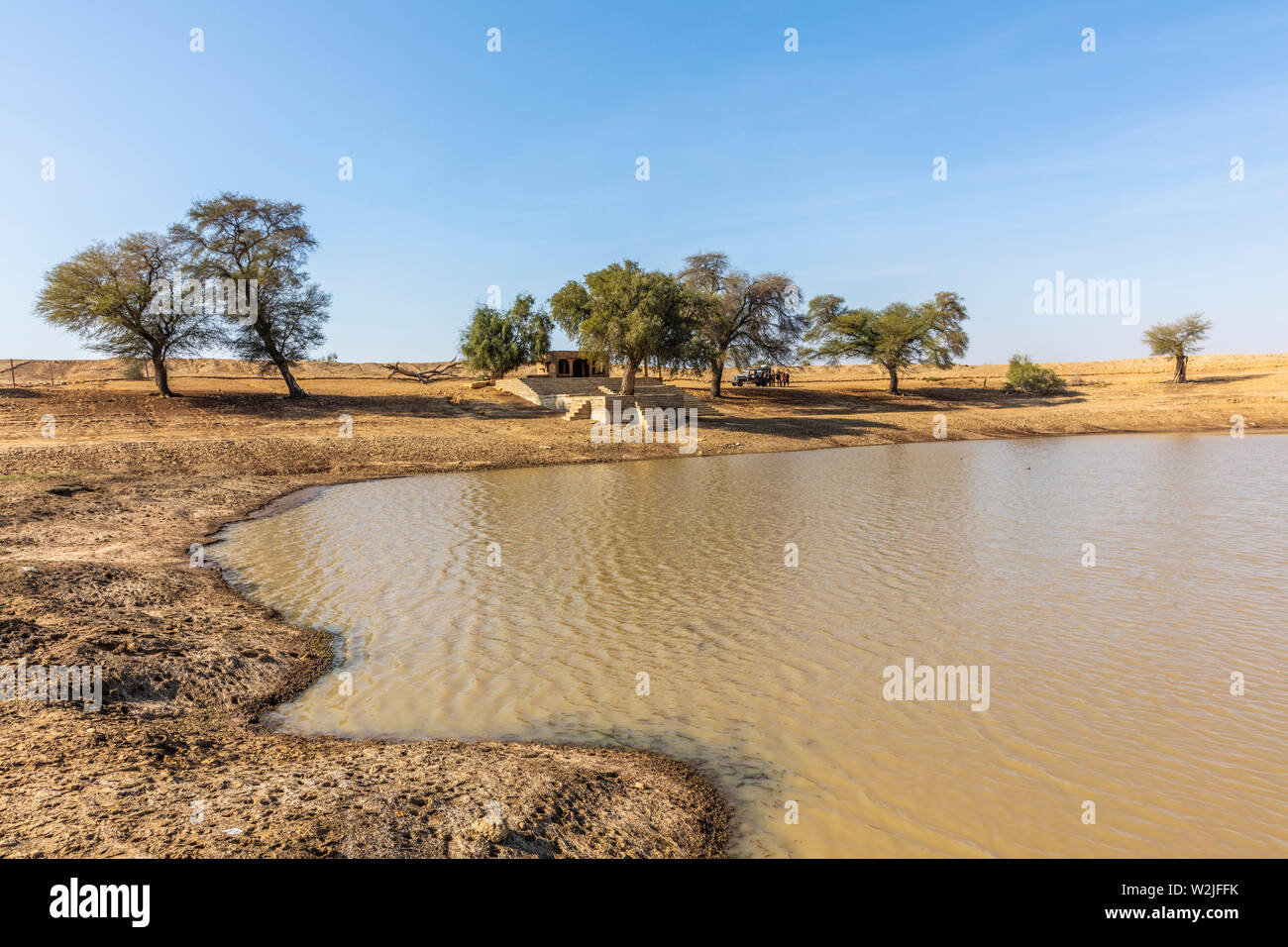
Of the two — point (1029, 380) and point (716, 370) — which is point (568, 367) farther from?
point (1029, 380)

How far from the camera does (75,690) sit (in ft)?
22.7

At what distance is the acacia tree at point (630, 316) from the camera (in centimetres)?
3894

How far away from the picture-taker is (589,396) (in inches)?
1576

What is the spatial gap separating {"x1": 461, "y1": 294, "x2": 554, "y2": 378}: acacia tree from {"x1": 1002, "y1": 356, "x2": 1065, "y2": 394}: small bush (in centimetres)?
3876

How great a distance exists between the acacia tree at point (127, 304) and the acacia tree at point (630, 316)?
66.2ft

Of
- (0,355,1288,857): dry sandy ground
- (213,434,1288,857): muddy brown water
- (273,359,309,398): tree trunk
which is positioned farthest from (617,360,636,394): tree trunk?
(213,434,1288,857): muddy brown water

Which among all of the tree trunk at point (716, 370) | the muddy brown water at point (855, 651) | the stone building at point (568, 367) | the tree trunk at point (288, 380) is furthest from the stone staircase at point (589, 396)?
the muddy brown water at point (855, 651)

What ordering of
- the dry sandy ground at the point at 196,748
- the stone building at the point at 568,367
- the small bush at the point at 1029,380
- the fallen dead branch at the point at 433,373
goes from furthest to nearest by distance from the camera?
1. the small bush at the point at 1029,380
2. the fallen dead branch at the point at 433,373
3. the stone building at the point at 568,367
4. the dry sandy ground at the point at 196,748

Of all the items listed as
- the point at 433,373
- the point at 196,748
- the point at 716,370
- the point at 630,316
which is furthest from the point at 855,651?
the point at 433,373

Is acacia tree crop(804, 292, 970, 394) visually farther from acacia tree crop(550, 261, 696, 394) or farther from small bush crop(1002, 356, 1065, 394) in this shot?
acacia tree crop(550, 261, 696, 394)

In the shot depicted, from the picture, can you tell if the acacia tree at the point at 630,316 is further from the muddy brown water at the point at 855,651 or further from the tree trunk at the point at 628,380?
the muddy brown water at the point at 855,651

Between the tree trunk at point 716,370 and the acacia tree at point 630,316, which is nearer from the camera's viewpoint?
the acacia tree at point 630,316
